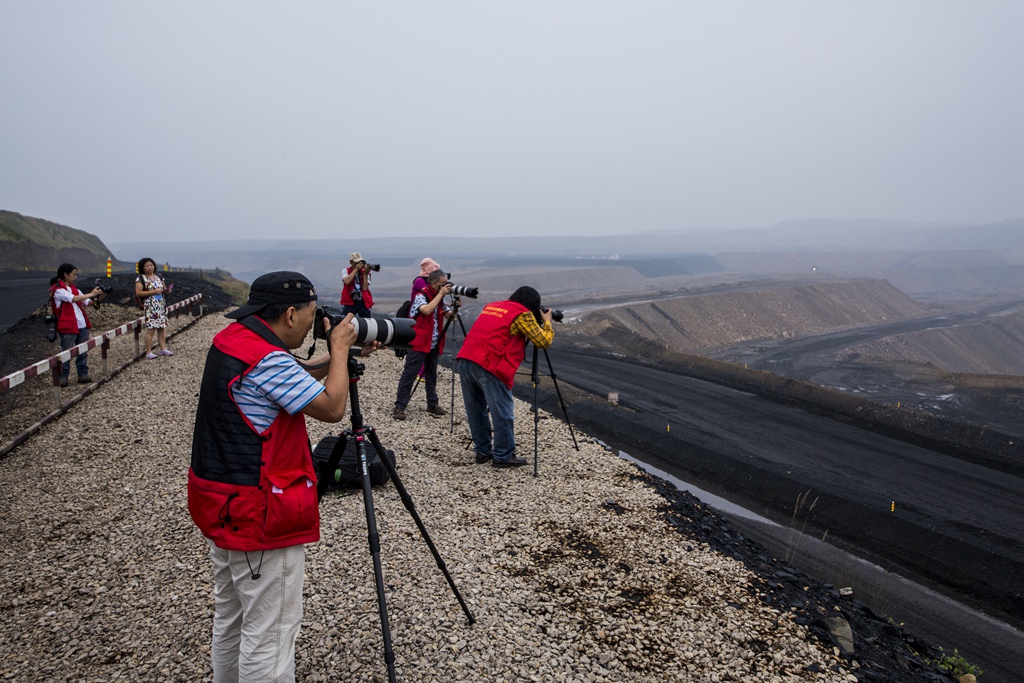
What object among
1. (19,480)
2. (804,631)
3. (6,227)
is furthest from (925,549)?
(6,227)

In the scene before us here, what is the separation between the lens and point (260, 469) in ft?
9.74

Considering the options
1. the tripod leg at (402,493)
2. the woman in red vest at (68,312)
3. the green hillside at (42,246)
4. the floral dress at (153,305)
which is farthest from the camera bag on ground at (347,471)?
the green hillside at (42,246)

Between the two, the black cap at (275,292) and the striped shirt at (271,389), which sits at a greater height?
the black cap at (275,292)

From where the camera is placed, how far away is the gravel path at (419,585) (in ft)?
14.8

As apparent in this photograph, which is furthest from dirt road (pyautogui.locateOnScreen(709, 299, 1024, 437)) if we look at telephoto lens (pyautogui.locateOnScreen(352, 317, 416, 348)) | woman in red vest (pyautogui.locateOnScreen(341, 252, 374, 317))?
telephoto lens (pyautogui.locateOnScreen(352, 317, 416, 348))

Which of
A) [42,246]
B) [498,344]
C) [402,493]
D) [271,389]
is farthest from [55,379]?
[42,246]

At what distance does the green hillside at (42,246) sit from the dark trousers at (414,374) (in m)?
43.5

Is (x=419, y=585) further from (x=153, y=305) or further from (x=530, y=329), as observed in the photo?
(x=153, y=305)

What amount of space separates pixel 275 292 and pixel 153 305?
11493 mm

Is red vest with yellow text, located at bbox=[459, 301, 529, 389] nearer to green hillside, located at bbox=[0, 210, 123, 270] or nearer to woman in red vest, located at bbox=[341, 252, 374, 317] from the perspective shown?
woman in red vest, located at bbox=[341, 252, 374, 317]

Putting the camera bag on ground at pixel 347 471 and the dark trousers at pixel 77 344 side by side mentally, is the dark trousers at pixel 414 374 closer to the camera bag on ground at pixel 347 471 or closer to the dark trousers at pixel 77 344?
the camera bag on ground at pixel 347 471

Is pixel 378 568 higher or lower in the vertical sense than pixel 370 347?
lower

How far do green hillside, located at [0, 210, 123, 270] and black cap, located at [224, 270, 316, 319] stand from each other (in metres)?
49.2

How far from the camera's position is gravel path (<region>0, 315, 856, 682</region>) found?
14.8ft
